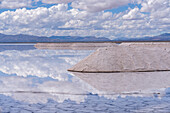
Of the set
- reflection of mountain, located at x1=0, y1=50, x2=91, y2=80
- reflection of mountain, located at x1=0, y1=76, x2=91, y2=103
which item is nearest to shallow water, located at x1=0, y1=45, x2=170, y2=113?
reflection of mountain, located at x1=0, y1=76, x2=91, y2=103

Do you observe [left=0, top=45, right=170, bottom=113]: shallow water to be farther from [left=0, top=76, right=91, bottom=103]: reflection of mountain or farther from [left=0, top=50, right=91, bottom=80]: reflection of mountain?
[left=0, top=50, right=91, bottom=80]: reflection of mountain

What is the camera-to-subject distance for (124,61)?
1412cm

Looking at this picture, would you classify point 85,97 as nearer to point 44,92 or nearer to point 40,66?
point 44,92

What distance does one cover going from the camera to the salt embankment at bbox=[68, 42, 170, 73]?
45.4 ft

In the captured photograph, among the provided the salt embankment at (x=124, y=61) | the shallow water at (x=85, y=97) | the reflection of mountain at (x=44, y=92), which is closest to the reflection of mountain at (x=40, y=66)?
the salt embankment at (x=124, y=61)

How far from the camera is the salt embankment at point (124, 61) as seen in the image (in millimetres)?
13852

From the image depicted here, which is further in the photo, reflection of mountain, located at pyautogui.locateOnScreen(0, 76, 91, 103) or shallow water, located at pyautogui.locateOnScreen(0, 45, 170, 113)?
reflection of mountain, located at pyautogui.locateOnScreen(0, 76, 91, 103)

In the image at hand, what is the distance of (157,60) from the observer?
48.8 ft

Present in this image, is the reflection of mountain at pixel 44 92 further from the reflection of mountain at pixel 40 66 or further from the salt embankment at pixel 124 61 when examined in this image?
the salt embankment at pixel 124 61

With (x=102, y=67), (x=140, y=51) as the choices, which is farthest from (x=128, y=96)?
(x=140, y=51)

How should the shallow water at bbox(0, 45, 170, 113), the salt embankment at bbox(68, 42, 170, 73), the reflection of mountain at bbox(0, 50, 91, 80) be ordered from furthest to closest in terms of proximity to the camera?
the salt embankment at bbox(68, 42, 170, 73) < the reflection of mountain at bbox(0, 50, 91, 80) < the shallow water at bbox(0, 45, 170, 113)

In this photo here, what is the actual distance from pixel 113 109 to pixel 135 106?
0.65 metres

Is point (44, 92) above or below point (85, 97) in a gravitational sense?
above

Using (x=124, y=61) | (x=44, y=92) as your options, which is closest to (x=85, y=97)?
(x=44, y=92)
